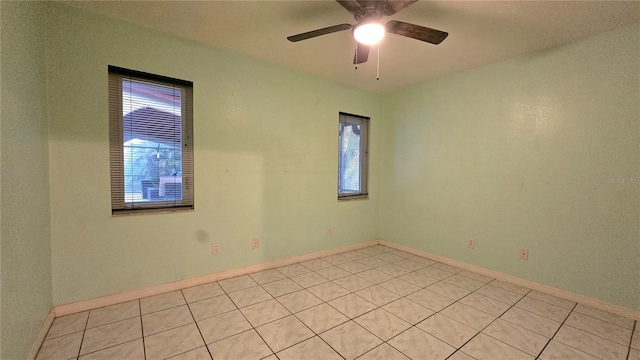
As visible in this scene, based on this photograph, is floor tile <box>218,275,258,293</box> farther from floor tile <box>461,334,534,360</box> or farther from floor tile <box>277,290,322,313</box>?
floor tile <box>461,334,534,360</box>

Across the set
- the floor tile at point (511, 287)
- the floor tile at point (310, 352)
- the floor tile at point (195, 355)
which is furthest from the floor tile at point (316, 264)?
the floor tile at point (511, 287)

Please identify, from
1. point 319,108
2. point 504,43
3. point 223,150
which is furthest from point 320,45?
point 504,43

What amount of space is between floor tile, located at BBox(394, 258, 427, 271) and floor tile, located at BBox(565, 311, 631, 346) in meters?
1.33

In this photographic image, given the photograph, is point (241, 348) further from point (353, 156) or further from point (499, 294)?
point (353, 156)

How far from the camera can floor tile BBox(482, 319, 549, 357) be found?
1673 millimetres

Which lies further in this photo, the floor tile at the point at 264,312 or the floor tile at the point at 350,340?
the floor tile at the point at 264,312

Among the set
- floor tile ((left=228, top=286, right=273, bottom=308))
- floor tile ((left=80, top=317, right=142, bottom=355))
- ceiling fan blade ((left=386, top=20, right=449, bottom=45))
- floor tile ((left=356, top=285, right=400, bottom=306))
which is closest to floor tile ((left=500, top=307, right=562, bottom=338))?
floor tile ((left=356, top=285, right=400, bottom=306))

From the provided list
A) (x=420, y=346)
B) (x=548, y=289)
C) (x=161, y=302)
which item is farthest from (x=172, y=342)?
(x=548, y=289)

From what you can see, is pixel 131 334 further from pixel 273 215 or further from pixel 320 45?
pixel 320 45

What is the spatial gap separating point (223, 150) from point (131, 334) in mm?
1649

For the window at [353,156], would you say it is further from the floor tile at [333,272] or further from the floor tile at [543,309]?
the floor tile at [543,309]

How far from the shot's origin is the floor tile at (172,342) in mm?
1577

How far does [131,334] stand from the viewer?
68.9 inches

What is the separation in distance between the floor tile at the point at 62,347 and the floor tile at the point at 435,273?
3006 mm
